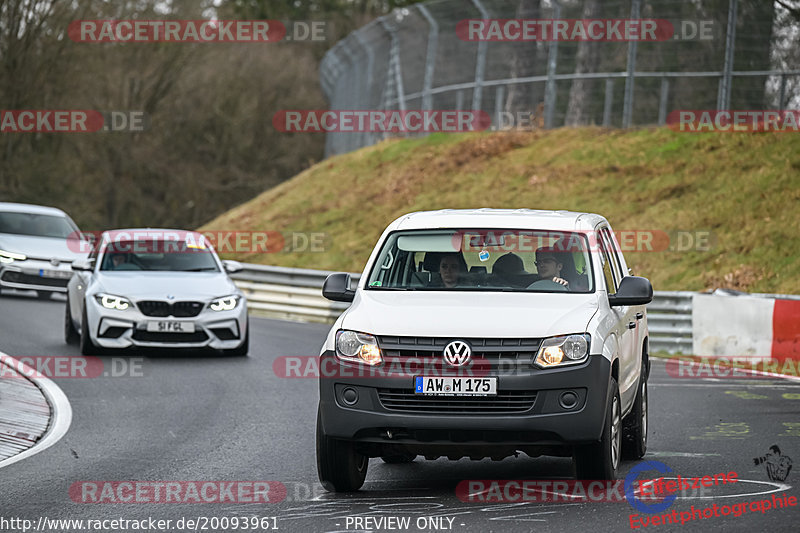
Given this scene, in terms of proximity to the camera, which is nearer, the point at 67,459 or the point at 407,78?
the point at 67,459

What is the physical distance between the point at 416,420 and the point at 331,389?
1.82 ft

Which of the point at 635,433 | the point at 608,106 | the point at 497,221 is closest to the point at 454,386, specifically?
the point at 497,221

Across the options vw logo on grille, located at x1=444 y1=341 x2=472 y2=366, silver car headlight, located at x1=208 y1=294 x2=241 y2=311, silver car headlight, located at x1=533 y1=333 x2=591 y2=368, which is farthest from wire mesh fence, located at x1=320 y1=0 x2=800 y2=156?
vw logo on grille, located at x1=444 y1=341 x2=472 y2=366

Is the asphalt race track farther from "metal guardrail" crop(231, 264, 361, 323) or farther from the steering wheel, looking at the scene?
"metal guardrail" crop(231, 264, 361, 323)

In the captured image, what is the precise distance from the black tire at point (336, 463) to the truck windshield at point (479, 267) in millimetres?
1215

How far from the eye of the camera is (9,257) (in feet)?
77.4

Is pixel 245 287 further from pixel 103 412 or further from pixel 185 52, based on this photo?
pixel 185 52

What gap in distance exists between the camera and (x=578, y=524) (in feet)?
22.8

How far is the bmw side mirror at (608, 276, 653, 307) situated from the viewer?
8281mm

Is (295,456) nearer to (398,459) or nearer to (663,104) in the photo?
(398,459)

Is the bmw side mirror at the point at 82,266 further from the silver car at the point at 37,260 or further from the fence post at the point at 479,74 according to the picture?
the fence post at the point at 479,74

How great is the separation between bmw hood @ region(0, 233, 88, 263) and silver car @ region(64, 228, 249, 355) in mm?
6764

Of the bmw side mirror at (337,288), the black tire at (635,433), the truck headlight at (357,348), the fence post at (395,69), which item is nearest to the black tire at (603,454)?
the black tire at (635,433)

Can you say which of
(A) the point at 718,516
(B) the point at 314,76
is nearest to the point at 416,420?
(A) the point at 718,516
